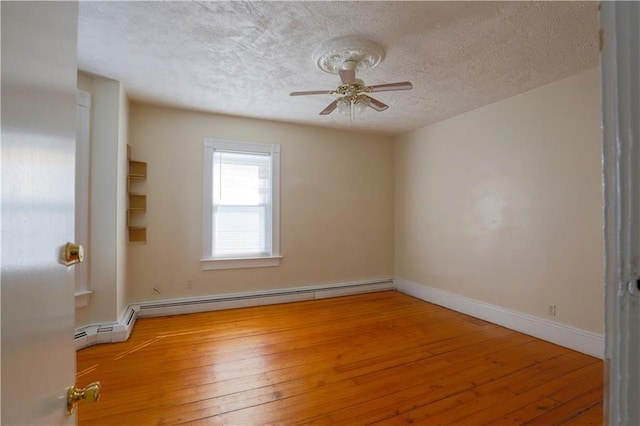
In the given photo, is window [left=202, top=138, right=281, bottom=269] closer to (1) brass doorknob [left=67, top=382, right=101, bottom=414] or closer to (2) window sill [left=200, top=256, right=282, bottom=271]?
(2) window sill [left=200, top=256, right=282, bottom=271]

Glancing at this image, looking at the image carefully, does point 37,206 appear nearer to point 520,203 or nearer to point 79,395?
point 79,395

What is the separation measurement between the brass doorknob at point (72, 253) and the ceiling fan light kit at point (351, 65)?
6.71ft

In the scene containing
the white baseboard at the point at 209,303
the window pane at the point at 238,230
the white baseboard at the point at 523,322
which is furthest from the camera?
the window pane at the point at 238,230

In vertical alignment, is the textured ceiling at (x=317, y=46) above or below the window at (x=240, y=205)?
above

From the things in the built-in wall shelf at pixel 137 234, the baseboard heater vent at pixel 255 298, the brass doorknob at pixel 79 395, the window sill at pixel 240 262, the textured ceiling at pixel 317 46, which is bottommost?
the baseboard heater vent at pixel 255 298

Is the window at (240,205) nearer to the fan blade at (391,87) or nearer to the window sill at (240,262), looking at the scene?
the window sill at (240,262)

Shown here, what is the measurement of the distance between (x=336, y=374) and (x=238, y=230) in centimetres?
239

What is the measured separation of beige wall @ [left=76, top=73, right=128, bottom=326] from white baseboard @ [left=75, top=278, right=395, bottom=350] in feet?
0.44

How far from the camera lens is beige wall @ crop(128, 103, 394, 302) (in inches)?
142

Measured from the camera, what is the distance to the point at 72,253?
30.0 inches

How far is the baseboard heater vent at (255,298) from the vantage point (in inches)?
142

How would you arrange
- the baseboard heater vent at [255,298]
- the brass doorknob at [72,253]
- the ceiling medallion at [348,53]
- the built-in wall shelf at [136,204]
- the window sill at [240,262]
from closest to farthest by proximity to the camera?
1. the brass doorknob at [72,253]
2. the ceiling medallion at [348,53]
3. the built-in wall shelf at [136,204]
4. the baseboard heater vent at [255,298]
5. the window sill at [240,262]

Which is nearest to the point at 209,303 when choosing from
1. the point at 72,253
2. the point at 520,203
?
the point at 72,253

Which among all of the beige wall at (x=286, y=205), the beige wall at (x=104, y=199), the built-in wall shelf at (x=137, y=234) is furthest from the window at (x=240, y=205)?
the beige wall at (x=104, y=199)
